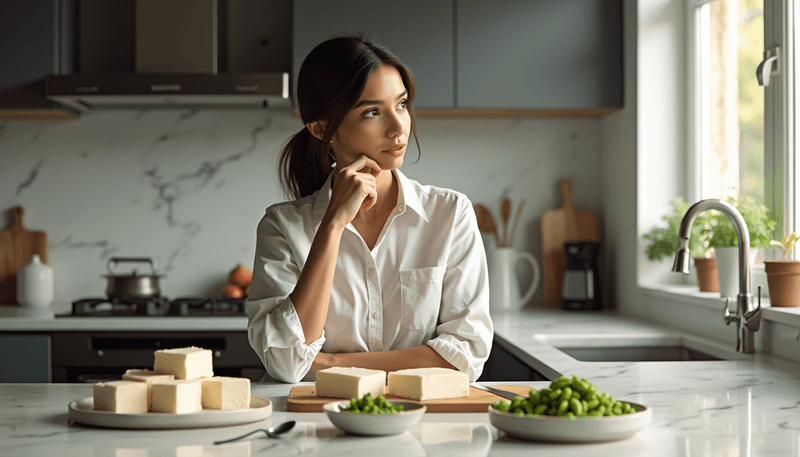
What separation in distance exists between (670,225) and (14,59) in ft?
8.18

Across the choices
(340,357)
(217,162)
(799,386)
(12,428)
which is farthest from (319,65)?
(217,162)

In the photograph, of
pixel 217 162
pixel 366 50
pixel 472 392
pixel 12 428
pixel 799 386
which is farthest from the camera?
pixel 217 162

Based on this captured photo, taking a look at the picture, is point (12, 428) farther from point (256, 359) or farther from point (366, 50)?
point (256, 359)

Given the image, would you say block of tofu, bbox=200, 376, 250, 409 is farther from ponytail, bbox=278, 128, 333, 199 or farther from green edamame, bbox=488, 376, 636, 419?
ponytail, bbox=278, 128, 333, 199

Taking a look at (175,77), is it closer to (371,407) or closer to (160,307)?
(160,307)

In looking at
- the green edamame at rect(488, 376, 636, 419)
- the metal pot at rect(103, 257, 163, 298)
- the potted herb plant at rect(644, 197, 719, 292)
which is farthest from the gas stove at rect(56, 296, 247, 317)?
the green edamame at rect(488, 376, 636, 419)

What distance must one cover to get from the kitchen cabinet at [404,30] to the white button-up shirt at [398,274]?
49.8 inches

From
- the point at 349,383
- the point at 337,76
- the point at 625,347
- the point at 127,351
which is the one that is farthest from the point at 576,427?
the point at 127,351

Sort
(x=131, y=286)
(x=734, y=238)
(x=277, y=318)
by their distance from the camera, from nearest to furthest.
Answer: (x=277, y=318)
(x=734, y=238)
(x=131, y=286)

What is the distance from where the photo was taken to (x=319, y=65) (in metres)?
1.62

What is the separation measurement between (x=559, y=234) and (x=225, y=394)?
2.39m

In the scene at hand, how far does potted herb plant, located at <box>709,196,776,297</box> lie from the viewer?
7.01ft

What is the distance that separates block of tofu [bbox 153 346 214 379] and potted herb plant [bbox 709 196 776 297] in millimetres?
1651

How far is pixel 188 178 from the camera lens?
3252 millimetres
